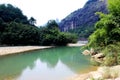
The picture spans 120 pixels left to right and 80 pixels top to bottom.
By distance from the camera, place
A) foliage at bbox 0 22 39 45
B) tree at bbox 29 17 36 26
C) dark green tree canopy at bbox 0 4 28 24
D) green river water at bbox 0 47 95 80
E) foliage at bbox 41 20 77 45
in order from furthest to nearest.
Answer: tree at bbox 29 17 36 26 → dark green tree canopy at bbox 0 4 28 24 → foliage at bbox 41 20 77 45 → foliage at bbox 0 22 39 45 → green river water at bbox 0 47 95 80

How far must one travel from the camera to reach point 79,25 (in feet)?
278

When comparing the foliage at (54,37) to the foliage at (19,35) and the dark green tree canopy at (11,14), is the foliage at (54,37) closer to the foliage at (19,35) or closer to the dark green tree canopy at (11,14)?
the foliage at (19,35)

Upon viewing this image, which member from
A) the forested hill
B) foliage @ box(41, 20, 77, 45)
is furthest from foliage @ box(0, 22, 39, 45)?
the forested hill

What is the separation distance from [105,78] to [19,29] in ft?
119

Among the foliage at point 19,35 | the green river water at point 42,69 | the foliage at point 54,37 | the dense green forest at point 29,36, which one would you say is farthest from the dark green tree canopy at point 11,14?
the green river water at point 42,69

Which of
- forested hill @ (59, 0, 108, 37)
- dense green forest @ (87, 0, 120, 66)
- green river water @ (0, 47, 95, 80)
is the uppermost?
forested hill @ (59, 0, 108, 37)

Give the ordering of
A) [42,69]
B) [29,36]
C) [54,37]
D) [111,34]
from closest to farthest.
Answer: [111,34] < [42,69] < [29,36] < [54,37]

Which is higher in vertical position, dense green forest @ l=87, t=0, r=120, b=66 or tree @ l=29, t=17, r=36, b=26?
tree @ l=29, t=17, r=36, b=26

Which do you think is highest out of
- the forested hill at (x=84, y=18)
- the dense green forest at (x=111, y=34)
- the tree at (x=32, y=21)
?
the forested hill at (x=84, y=18)

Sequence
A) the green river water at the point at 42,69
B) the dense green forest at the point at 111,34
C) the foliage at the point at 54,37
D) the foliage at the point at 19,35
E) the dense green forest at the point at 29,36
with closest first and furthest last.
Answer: the dense green forest at the point at 111,34
the green river water at the point at 42,69
the foliage at the point at 19,35
the dense green forest at the point at 29,36
the foliage at the point at 54,37

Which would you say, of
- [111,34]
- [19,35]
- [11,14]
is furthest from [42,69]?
[11,14]

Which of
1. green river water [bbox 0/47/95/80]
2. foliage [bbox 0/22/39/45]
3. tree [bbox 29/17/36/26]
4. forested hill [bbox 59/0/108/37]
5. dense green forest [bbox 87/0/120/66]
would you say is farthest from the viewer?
forested hill [bbox 59/0/108/37]

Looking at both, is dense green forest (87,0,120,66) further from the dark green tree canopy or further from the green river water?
the dark green tree canopy

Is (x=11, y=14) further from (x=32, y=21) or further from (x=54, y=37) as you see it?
(x=54, y=37)
